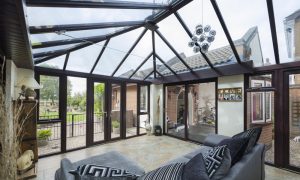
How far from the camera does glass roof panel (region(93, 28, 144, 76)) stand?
13.1 feet

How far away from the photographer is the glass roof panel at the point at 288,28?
2.68 meters

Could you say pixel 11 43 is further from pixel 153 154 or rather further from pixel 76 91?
pixel 153 154

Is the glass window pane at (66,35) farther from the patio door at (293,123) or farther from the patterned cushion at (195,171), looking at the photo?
the patio door at (293,123)

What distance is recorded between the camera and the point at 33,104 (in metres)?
3.42

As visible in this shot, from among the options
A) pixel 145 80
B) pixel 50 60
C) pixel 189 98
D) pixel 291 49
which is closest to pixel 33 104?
pixel 50 60

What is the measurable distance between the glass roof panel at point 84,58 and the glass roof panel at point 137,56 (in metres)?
0.97

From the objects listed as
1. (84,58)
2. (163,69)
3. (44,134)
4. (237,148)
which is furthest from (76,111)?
(237,148)

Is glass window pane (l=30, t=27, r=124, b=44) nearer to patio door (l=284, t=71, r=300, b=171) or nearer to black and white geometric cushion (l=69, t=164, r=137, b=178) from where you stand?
black and white geometric cushion (l=69, t=164, r=137, b=178)

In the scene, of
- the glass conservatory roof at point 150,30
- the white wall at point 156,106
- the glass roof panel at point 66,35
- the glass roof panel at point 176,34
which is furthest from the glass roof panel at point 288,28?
the white wall at point 156,106

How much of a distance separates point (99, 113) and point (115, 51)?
7.25ft

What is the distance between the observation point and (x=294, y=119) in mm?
3541

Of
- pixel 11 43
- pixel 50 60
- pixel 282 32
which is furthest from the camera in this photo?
pixel 50 60

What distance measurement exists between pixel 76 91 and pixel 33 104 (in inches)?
60.4

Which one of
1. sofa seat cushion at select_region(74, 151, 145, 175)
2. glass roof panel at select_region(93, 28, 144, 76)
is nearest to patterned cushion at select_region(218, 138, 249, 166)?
sofa seat cushion at select_region(74, 151, 145, 175)
